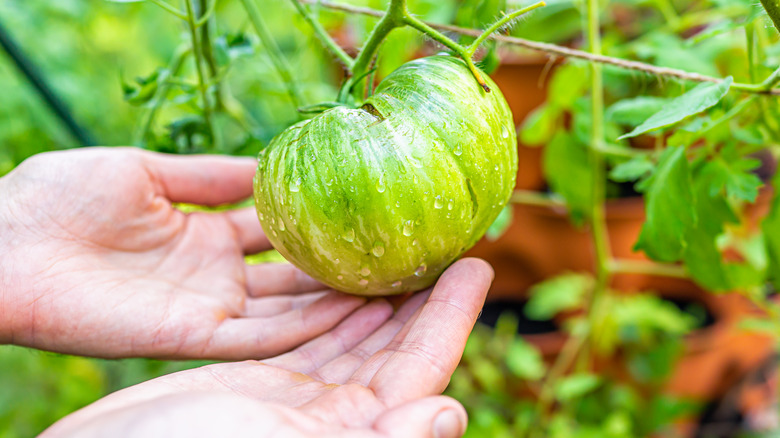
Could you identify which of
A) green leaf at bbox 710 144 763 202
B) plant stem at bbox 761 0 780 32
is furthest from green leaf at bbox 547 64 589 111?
plant stem at bbox 761 0 780 32

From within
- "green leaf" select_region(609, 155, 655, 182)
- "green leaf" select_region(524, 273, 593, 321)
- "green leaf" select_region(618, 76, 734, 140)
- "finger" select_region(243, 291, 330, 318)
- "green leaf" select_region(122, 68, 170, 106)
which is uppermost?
"green leaf" select_region(618, 76, 734, 140)

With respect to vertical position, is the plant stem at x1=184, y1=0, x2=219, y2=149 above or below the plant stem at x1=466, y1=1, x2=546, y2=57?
below

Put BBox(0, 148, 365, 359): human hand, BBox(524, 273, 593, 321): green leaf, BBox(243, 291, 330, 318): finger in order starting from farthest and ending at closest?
BBox(524, 273, 593, 321): green leaf < BBox(243, 291, 330, 318): finger < BBox(0, 148, 365, 359): human hand

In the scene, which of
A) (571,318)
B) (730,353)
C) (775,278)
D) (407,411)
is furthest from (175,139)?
(730,353)

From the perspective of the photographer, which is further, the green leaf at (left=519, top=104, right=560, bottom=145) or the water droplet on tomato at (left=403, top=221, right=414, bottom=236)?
the green leaf at (left=519, top=104, right=560, bottom=145)

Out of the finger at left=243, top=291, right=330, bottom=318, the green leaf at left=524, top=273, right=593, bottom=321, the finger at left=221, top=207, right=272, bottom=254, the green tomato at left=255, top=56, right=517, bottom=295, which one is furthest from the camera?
the green leaf at left=524, top=273, right=593, bottom=321

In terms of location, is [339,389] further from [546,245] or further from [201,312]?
[546,245]

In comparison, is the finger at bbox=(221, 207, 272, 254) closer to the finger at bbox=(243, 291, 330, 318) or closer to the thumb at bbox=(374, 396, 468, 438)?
the finger at bbox=(243, 291, 330, 318)
